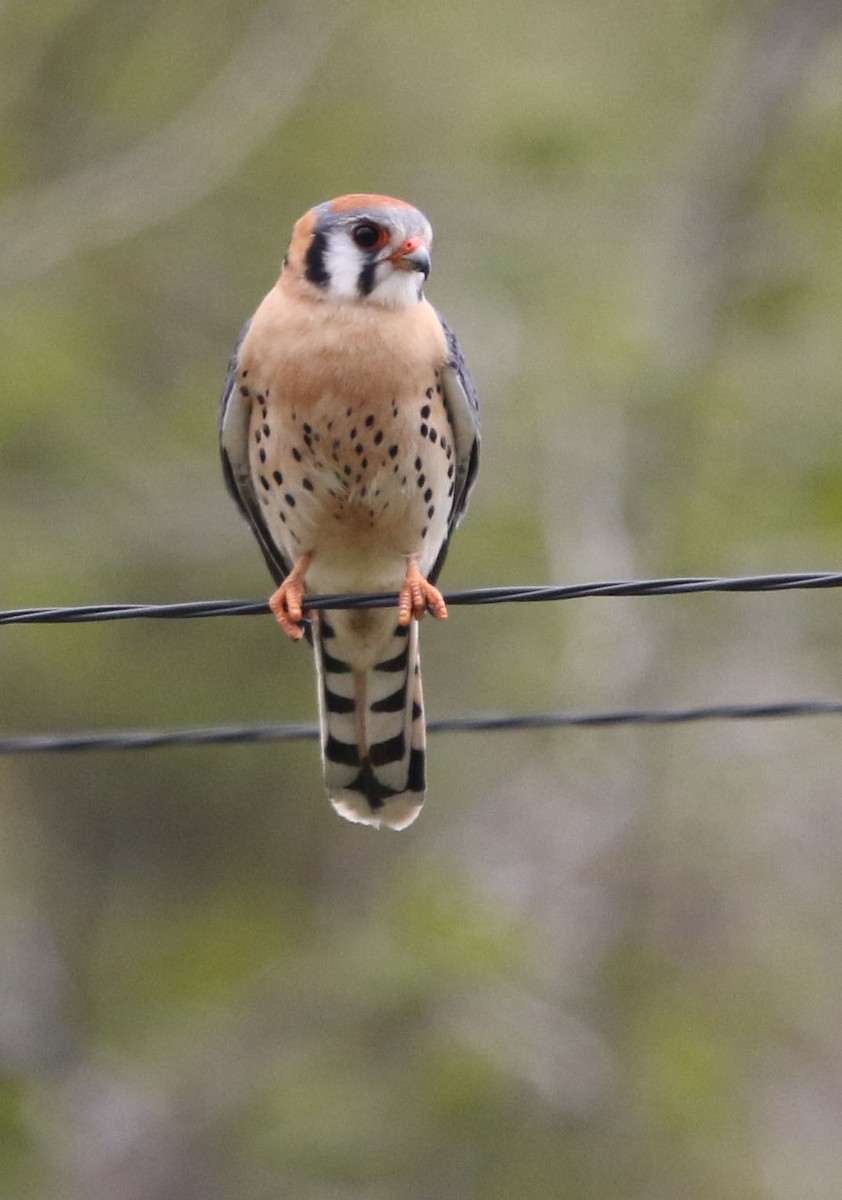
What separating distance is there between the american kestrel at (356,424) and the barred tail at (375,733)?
1cm

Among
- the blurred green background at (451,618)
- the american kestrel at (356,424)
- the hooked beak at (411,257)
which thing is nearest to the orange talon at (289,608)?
the american kestrel at (356,424)

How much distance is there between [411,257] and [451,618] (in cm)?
466

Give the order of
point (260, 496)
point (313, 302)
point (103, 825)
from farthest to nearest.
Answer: point (103, 825), point (260, 496), point (313, 302)

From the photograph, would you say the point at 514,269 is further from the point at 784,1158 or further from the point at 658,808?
the point at 784,1158

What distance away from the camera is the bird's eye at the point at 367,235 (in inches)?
181

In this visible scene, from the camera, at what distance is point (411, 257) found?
4559 millimetres

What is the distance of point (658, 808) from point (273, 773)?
90.8 inches

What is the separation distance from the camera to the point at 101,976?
30.8 feet

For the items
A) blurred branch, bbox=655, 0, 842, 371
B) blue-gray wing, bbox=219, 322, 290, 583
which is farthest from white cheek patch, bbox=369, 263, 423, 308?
blurred branch, bbox=655, 0, 842, 371

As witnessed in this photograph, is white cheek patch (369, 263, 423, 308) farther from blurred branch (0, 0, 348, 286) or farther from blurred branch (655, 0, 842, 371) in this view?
blurred branch (0, 0, 348, 286)

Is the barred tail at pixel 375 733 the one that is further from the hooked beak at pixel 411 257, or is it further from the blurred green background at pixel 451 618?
the blurred green background at pixel 451 618

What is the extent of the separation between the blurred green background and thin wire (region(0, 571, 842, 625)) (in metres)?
3.49

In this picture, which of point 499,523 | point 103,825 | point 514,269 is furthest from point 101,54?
point 103,825

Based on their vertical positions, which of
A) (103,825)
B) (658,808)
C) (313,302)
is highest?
(313,302)
